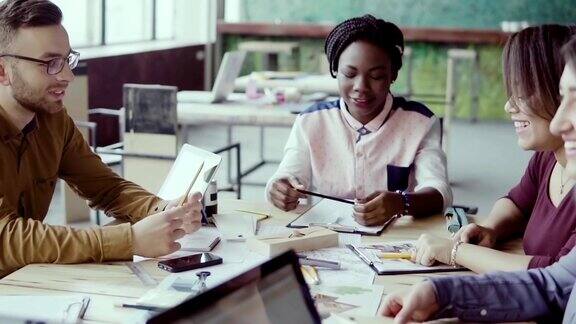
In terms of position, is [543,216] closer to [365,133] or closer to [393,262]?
[393,262]

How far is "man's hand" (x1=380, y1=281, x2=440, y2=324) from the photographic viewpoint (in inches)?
60.4

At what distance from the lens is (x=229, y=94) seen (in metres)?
5.32

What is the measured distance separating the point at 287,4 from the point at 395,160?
293 inches

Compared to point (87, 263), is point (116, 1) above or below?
above

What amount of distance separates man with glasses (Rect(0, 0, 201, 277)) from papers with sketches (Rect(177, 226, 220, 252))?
0.03 metres

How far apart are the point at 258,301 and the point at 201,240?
3.20 feet

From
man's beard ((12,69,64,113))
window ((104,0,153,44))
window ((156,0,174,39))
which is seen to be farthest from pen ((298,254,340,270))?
window ((156,0,174,39))

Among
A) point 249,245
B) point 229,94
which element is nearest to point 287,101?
point 229,94

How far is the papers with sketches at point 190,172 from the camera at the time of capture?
84.6 inches

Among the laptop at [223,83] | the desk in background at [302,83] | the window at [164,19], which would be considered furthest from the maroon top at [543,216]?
the window at [164,19]

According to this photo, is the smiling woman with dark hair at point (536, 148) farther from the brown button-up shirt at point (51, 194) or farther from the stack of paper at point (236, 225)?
the brown button-up shirt at point (51, 194)

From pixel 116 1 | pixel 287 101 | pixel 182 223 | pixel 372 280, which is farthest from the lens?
pixel 116 1

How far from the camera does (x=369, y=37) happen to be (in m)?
2.56

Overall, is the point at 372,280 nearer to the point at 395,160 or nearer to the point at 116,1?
the point at 395,160
